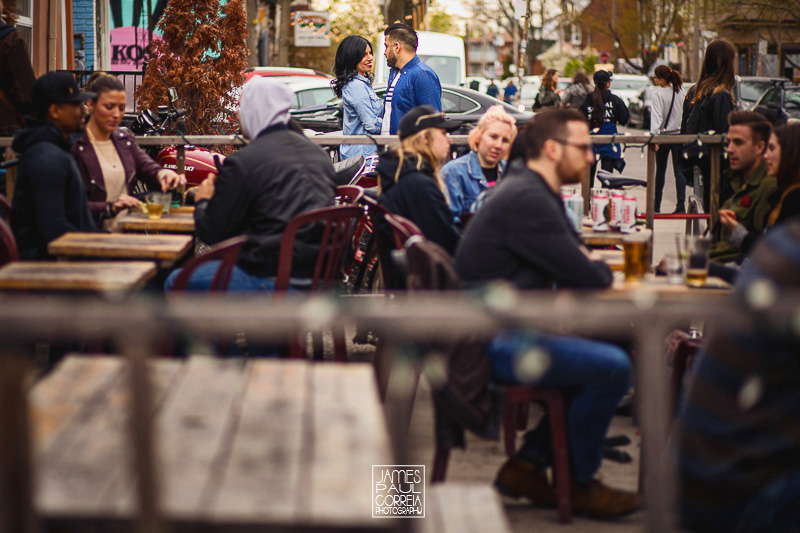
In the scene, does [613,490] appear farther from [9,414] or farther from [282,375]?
[9,414]

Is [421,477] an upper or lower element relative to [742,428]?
lower

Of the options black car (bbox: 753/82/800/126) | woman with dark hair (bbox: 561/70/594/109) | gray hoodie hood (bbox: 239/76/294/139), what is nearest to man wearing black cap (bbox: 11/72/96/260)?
gray hoodie hood (bbox: 239/76/294/139)

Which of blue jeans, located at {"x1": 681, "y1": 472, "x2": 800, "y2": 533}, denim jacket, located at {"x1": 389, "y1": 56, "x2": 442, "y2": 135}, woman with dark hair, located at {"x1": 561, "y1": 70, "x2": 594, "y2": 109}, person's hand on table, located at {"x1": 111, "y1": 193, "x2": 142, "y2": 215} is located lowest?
blue jeans, located at {"x1": 681, "y1": 472, "x2": 800, "y2": 533}

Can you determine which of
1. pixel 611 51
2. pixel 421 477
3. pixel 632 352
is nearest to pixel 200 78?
pixel 632 352

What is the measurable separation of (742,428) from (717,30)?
49.2 metres

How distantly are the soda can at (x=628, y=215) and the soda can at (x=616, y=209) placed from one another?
21mm

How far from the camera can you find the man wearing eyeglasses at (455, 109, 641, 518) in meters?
3.60

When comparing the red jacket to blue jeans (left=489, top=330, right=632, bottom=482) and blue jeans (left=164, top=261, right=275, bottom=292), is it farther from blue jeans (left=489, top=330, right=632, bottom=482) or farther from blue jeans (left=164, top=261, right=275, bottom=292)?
blue jeans (left=489, top=330, right=632, bottom=482)

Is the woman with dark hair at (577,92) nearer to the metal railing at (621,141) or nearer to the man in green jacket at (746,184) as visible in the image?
the metal railing at (621,141)

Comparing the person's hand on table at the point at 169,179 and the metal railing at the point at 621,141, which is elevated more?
the metal railing at the point at 621,141

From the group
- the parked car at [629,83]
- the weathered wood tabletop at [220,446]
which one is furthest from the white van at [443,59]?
the parked car at [629,83]

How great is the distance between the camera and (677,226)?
11164mm

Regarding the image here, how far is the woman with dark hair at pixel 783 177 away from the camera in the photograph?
14.9 ft

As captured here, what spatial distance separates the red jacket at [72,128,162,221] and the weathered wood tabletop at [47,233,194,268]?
80 centimetres
